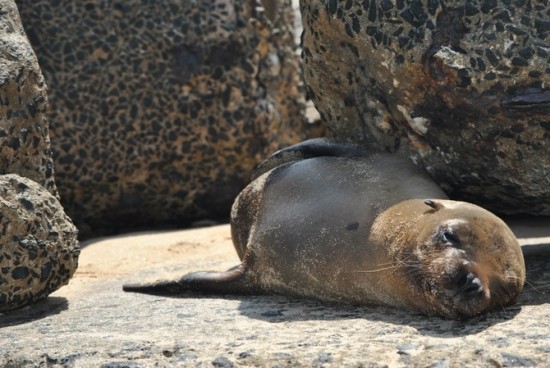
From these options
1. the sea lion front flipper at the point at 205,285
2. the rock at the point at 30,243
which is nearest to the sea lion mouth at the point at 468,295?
the sea lion front flipper at the point at 205,285

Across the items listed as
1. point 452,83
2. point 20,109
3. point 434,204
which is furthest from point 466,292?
point 20,109

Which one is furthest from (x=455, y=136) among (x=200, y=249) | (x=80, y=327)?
(x=200, y=249)

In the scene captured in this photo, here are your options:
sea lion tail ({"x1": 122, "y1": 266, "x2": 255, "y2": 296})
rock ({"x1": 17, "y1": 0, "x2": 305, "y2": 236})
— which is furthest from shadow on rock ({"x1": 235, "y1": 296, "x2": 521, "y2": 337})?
rock ({"x1": 17, "y1": 0, "x2": 305, "y2": 236})

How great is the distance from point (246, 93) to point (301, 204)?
3.15 metres

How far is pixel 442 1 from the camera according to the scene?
5.20m

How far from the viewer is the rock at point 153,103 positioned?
8.26 m

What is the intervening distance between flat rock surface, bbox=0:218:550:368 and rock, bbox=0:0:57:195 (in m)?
0.69

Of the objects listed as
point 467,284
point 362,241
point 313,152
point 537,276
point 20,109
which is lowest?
point 537,276

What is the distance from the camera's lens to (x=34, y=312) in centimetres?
550

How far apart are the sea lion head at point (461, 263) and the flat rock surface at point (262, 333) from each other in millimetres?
80

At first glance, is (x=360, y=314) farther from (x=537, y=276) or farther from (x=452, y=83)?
(x=452, y=83)

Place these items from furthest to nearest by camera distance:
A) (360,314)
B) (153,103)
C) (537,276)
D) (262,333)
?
(153,103) < (537,276) < (360,314) < (262,333)

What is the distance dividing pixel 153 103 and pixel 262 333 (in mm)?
3983

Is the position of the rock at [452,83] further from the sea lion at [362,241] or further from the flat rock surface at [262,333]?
the flat rock surface at [262,333]
